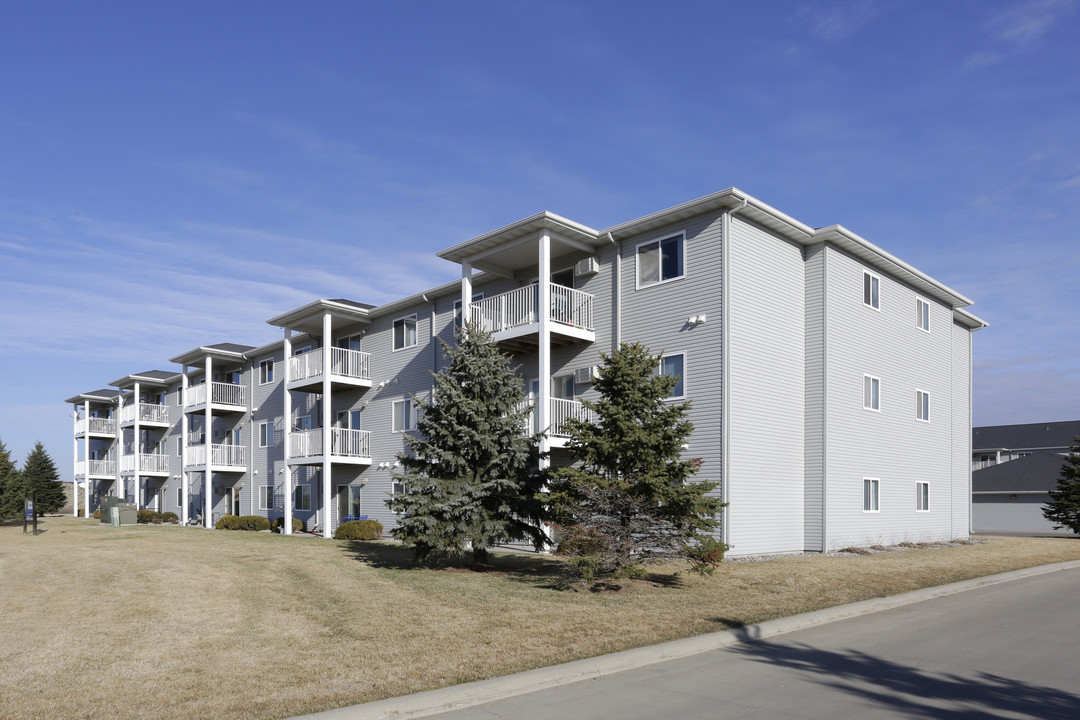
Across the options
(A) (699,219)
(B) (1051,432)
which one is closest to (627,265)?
(A) (699,219)

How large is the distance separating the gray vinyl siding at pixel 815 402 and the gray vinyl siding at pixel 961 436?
10421 millimetres

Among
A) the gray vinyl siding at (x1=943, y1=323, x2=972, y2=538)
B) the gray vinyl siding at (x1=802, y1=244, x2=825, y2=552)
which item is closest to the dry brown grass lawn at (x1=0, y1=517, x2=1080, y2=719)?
the gray vinyl siding at (x1=802, y1=244, x2=825, y2=552)

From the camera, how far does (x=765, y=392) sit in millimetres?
21344

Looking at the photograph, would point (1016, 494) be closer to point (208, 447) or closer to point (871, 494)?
point (871, 494)

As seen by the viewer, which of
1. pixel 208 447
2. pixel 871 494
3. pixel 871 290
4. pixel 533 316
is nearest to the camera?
pixel 533 316

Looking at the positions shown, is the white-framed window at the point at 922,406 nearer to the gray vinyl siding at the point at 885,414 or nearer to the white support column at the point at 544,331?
the gray vinyl siding at the point at 885,414

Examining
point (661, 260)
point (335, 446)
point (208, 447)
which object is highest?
point (661, 260)

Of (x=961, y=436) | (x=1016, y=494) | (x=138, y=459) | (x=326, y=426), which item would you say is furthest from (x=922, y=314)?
(x=138, y=459)

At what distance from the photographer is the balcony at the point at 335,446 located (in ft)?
99.6

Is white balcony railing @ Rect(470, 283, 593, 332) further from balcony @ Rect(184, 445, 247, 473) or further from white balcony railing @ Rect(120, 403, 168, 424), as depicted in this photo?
white balcony railing @ Rect(120, 403, 168, 424)

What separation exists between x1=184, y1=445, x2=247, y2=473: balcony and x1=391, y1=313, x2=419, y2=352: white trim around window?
41.9 feet

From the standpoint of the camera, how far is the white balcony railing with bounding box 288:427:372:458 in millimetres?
30656

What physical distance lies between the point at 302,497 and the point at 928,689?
3035 centimetres

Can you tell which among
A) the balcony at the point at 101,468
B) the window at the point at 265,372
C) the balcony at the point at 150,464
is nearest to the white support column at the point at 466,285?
the window at the point at 265,372
